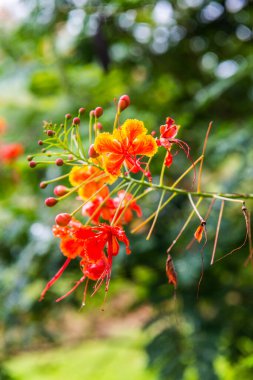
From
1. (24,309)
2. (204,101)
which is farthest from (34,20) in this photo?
(24,309)

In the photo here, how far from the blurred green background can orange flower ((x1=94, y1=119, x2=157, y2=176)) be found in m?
1.15

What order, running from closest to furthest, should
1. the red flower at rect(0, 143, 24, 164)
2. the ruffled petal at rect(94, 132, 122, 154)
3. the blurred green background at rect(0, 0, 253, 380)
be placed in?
the ruffled petal at rect(94, 132, 122, 154), the blurred green background at rect(0, 0, 253, 380), the red flower at rect(0, 143, 24, 164)

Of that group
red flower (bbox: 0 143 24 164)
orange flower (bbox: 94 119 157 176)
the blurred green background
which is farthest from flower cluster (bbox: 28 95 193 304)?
red flower (bbox: 0 143 24 164)

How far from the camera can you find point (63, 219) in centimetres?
75

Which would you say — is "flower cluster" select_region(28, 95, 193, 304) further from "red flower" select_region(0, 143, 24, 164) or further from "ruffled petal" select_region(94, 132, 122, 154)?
"red flower" select_region(0, 143, 24, 164)

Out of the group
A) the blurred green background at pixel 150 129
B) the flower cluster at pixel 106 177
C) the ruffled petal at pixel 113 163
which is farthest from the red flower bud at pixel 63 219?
the blurred green background at pixel 150 129

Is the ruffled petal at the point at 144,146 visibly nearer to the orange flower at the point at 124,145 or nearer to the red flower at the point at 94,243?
the orange flower at the point at 124,145

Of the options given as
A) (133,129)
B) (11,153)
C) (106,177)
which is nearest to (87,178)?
(106,177)

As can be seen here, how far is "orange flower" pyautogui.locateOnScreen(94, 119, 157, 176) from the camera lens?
72 cm

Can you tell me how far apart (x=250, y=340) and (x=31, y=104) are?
5.68ft

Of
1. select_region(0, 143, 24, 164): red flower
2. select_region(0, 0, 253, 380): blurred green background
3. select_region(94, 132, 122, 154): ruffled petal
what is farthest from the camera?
select_region(0, 143, 24, 164): red flower

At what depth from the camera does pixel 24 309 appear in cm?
230

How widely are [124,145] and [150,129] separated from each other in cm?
144

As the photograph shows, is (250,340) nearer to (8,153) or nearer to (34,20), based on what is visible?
(8,153)
